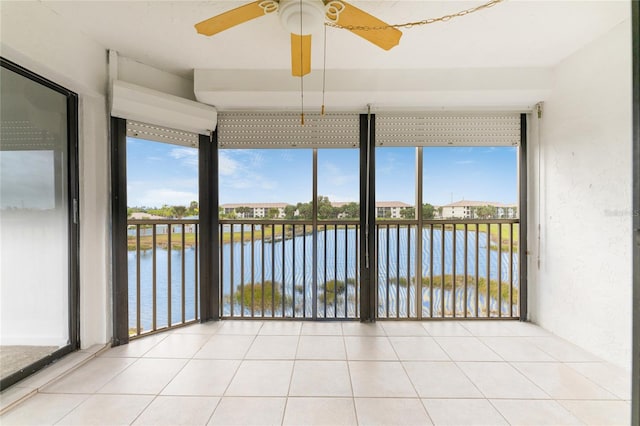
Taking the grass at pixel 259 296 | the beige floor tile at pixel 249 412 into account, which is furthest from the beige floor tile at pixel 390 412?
the grass at pixel 259 296

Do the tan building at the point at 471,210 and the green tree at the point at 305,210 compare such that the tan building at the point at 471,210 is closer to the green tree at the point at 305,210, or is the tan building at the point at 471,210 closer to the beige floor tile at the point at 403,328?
the beige floor tile at the point at 403,328

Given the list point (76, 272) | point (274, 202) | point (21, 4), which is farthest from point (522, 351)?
point (21, 4)

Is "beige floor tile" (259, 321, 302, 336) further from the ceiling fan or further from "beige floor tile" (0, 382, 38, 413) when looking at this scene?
the ceiling fan

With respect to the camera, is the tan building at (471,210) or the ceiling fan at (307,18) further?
the tan building at (471,210)

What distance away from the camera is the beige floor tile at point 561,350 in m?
2.14

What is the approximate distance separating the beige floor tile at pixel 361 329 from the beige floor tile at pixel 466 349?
50 centimetres

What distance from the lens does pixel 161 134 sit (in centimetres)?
255

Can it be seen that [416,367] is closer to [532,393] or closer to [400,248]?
[532,393]

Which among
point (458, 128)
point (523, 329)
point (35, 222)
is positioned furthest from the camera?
point (458, 128)

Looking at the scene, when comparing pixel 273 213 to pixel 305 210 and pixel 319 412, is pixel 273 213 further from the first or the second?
pixel 319 412

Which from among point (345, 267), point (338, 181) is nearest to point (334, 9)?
point (338, 181)

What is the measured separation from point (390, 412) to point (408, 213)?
72.1 inches

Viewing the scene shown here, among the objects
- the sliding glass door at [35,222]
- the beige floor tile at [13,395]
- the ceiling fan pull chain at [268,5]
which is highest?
the ceiling fan pull chain at [268,5]

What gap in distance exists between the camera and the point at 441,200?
294 centimetres
